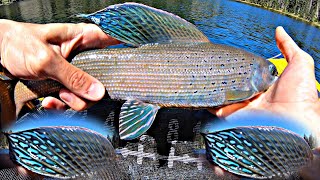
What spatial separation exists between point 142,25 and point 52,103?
657mm

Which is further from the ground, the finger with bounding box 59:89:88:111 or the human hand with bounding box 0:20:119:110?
the human hand with bounding box 0:20:119:110

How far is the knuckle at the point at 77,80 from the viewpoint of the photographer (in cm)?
152

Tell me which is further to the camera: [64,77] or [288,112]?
[64,77]

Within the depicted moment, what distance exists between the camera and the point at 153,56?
5.04 ft

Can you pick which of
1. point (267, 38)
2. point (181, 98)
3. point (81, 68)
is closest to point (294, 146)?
point (181, 98)

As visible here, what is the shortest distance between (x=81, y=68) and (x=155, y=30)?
43cm

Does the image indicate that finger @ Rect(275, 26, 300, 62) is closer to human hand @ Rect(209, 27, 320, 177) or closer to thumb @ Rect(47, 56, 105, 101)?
human hand @ Rect(209, 27, 320, 177)

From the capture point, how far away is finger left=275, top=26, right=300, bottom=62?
1.81 metres

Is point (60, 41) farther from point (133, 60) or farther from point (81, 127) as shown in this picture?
point (81, 127)

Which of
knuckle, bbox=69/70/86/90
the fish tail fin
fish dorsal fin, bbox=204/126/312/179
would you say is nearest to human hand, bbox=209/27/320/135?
fish dorsal fin, bbox=204/126/312/179

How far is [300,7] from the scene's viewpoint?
2669 cm

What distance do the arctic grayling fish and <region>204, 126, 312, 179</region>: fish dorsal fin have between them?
44cm

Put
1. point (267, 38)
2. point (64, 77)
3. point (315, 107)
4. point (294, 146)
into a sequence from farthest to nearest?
point (267, 38) → point (64, 77) → point (315, 107) → point (294, 146)

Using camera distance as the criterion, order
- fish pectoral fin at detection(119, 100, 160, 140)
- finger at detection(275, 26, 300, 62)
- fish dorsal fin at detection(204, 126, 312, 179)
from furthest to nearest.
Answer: finger at detection(275, 26, 300, 62), fish pectoral fin at detection(119, 100, 160, 140), fish dorsal fin at detection(204, 126, 312, 179)
